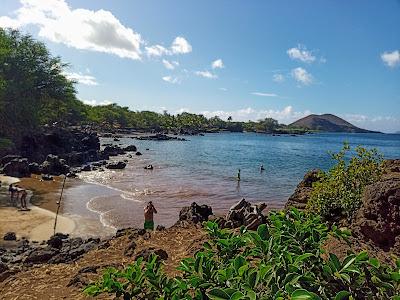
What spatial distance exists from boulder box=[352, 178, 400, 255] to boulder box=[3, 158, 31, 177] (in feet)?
100

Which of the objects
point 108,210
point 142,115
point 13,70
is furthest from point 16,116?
point 142,115

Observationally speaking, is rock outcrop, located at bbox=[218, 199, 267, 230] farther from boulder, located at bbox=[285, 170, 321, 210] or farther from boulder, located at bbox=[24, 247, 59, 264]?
boulder, located at bbox=[24, 247, 59, 264]

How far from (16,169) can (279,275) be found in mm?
33113

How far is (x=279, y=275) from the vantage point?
95.8 inches

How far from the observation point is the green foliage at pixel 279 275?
2295mm

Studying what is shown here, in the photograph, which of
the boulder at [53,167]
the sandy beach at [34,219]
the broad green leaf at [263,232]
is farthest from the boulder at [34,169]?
the broad green leaf at [263,232]

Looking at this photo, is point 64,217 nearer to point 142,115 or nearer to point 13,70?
point 13,70

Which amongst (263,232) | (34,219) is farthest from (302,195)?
(34,219)

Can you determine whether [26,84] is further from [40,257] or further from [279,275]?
[279,275]

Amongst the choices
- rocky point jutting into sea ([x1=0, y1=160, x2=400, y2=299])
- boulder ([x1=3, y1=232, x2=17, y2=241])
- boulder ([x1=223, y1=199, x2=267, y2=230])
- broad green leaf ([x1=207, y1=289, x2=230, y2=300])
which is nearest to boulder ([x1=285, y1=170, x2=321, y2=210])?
boulder ([x1=223, y1=199, x2=267, y2=230])

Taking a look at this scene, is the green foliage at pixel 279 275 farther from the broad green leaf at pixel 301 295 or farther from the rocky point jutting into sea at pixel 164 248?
the rocky point jutting into sea at pixel 164 248

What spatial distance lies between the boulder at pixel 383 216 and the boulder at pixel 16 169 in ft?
100

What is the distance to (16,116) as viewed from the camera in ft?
106

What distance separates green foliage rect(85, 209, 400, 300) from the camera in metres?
2.29
